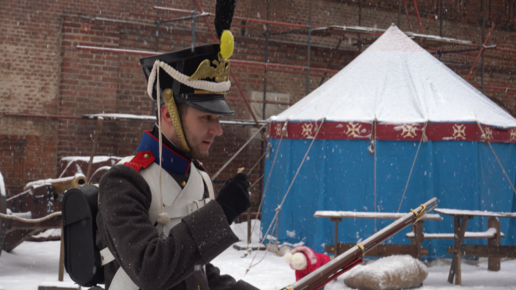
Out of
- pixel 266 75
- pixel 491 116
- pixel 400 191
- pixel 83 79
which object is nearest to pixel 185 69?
pixel 400 191

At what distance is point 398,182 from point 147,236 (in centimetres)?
601

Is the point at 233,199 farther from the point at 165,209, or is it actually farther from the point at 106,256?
the point at 106,256

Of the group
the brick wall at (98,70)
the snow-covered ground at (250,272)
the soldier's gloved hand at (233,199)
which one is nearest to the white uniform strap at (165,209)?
the soldier's gloved hand at (233,199)

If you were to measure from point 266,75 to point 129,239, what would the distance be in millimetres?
8702

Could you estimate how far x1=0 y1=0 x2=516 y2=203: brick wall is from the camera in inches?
336

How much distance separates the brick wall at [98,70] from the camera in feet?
28.0

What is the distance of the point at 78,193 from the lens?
6.06ft

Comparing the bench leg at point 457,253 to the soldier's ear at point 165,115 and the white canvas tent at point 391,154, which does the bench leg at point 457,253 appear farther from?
the soldier's ear at point 165,115

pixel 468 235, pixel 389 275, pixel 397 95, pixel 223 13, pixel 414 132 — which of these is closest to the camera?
pixel 223 13

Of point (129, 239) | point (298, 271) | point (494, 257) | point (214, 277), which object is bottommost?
point (494, 257)

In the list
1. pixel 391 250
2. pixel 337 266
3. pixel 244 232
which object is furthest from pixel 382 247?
pixel 337 266

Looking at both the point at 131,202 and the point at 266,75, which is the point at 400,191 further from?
the point at 131,202

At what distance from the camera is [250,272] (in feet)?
21.6

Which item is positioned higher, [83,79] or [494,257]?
[83,79]
